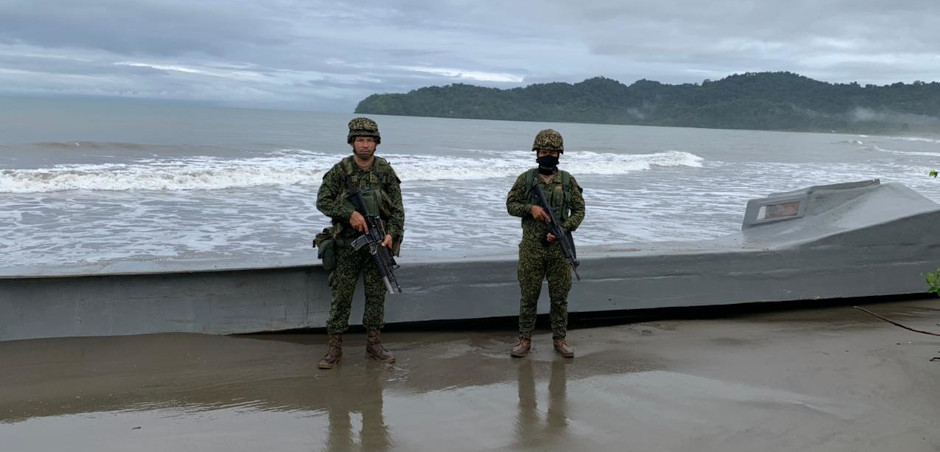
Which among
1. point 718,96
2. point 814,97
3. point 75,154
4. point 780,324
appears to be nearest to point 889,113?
point 814,97

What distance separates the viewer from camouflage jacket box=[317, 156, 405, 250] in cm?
455

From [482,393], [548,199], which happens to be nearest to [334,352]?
[482,393]

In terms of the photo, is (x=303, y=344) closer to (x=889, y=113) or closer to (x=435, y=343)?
(x=435, y=343)

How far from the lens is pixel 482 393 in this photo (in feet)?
13.8

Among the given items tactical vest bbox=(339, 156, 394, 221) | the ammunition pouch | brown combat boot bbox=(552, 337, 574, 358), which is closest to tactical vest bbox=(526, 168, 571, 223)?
brown combat boot bbox=(552, 337, 574, 358)

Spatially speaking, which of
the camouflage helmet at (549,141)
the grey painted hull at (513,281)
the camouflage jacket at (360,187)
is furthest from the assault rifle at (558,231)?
the camouflage jacket at (360,187)

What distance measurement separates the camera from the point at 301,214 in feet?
37.9

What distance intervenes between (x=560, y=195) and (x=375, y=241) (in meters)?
1.22

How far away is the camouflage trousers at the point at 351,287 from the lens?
15.2 feet

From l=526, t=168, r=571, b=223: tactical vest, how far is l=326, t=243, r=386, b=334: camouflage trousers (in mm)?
1124

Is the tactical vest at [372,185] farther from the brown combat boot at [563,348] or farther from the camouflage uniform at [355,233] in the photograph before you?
the brown combat boot at [563,348]

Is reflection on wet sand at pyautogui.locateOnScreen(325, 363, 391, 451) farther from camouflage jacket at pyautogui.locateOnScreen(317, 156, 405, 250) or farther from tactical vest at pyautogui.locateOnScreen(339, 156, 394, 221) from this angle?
tactical vest at pyautogui.locateOnScreen(339, 156, 394, 221)

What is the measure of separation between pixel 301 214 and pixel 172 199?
3.02m

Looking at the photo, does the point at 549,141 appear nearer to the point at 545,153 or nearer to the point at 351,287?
the point at 545,153
